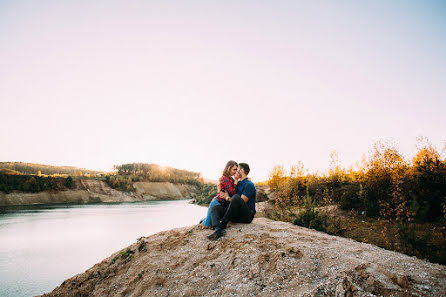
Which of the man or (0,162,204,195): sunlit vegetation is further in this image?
(0,162,204,195): sunlit vegetation

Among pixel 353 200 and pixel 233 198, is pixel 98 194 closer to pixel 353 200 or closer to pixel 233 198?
pixel 233 198

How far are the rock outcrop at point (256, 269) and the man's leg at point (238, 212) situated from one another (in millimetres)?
203

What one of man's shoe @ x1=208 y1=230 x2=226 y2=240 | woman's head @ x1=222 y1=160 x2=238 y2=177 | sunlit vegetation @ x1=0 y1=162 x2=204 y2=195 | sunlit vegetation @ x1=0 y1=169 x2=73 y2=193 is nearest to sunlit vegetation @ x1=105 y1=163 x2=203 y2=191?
sunlit vegetation @ x1=0 y1=162 x2=204 y2=195

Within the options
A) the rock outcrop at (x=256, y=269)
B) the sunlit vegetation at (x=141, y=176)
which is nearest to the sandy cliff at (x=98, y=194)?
the sunlit vegetation at (x=141, y=176)

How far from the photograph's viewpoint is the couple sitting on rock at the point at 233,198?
500cm

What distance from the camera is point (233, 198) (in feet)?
16.2

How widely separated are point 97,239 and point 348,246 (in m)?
10.1

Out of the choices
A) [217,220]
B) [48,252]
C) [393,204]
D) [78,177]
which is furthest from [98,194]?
[393,204]

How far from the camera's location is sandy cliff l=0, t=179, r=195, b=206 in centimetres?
2660

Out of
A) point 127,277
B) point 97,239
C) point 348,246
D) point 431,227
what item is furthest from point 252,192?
point 97,239

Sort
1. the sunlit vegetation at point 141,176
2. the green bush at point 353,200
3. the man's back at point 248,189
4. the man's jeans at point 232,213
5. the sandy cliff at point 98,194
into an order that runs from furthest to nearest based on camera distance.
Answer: the sunlit vegetation at point 141,176
the sandy cliff at point 98,194
the green bush at point 353,200
the man's back at point 248,189
the man's jeans at point 232,213

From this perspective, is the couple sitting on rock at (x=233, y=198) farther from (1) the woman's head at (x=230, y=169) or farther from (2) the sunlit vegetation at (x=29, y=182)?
(2) the sunlit vegetation at (x=29, y=182)

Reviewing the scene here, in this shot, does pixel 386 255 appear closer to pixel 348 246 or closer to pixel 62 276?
pixel 348 246

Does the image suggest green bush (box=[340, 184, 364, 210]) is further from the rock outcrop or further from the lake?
the lake
